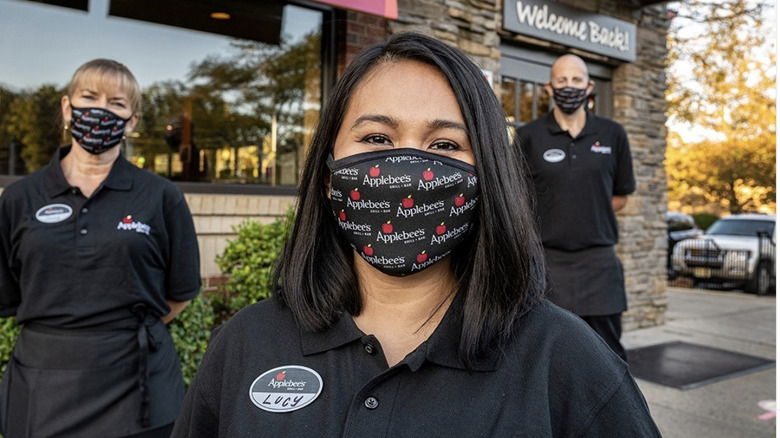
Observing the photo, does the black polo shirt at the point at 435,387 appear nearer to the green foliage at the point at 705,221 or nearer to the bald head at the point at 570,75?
the bald head at the point at 570,75

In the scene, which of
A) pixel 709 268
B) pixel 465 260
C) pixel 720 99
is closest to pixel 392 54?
pixel 465 260

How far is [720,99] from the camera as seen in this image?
72.6 feet

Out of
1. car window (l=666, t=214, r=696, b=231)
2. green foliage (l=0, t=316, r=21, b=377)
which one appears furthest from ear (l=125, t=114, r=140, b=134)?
car window (l=666, t=214, r=696, b=231)

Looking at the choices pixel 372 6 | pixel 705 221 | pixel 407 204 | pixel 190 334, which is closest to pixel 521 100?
pixel 372 6

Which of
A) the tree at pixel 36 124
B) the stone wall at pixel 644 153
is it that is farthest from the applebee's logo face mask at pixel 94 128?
the stone wall at pixel 644 153

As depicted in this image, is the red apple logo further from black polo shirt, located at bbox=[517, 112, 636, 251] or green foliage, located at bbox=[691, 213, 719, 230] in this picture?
green foliage, located at bbox=[691, 213, 719, 230]

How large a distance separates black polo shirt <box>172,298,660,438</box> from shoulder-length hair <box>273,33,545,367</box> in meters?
0.05

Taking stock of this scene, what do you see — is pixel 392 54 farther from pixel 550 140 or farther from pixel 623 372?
pixel 550 140

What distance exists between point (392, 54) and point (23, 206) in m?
1.95

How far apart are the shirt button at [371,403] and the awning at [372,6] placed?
373 cm

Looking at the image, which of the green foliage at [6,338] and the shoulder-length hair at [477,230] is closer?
the shoulder-length hair at [477,230]

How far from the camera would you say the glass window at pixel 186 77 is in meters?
4.68

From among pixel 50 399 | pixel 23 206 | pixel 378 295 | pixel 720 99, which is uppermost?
pixel 720 99

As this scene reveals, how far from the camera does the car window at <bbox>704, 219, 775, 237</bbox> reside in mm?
15117
